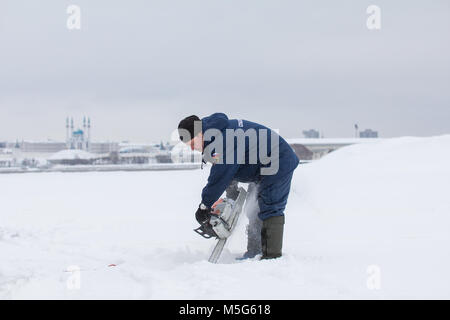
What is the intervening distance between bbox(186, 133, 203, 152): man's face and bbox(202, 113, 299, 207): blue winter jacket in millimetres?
63

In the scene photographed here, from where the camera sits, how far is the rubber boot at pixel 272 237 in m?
4.02

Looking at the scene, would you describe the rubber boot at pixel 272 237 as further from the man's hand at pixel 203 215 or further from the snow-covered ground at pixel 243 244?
the man's hand at pixel 203 215

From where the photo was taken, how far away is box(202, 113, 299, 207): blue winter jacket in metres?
3.73

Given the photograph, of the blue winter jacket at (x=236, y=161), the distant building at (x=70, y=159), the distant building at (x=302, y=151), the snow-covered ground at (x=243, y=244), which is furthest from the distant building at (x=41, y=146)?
the blue winter jacket at (x=236, y=161)

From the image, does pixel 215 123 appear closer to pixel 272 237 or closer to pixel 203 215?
pixel 203 215

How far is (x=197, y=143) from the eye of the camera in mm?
3865

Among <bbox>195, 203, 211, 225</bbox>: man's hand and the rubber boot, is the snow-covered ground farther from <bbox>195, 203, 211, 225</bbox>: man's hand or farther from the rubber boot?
<bbox>195, 203, 211, 225</bbox>: man's hand

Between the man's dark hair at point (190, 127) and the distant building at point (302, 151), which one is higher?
the man's dark hair at point (190, 127)

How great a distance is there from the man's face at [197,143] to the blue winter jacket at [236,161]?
0.21 ft

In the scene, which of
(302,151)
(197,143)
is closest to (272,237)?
(197,143)

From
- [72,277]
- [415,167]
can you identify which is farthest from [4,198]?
[415,167]

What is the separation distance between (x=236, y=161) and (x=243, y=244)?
6.48 feet
